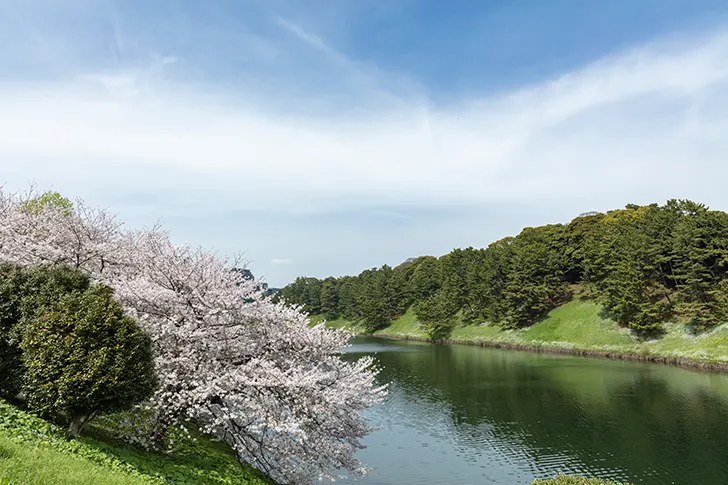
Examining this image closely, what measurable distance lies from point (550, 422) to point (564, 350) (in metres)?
34.2

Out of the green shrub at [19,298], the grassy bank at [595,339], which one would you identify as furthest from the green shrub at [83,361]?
the grassy bank at [595,339]

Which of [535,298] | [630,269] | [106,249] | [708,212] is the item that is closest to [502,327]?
[535,298]

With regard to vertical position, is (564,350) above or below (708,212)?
below

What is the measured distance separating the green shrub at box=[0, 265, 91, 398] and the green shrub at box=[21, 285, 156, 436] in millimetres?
779

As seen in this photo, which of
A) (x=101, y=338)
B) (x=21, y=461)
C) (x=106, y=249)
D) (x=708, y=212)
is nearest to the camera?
(x=21, y=461)

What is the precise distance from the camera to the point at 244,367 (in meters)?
15.1

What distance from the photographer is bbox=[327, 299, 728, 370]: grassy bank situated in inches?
1919

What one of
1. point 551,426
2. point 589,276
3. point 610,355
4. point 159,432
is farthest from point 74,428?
point 589,276

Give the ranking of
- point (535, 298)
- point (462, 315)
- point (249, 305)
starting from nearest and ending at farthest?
1. point (249, 305)
2. point (535, 298)
3. point (462, 315)

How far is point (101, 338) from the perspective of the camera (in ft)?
40.5

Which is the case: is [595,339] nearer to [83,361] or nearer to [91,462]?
[91,462]

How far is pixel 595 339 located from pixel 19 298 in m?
63.6

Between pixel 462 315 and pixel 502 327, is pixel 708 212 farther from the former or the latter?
pixel 462 315

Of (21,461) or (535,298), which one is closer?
(21,461)
